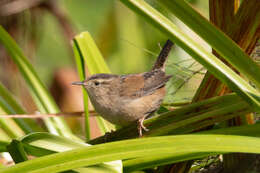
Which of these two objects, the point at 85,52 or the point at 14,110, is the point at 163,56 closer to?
the point at 85,52

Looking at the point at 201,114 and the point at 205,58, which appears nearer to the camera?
the point at 205,58

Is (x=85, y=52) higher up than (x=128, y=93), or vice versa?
(x=85, y=52)

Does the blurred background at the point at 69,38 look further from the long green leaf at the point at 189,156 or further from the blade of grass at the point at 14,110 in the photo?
the long green leaf at the point at 189,156

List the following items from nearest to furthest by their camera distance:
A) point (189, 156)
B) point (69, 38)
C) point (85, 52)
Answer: point (189, 156) → point (85, 52) → point (69, 38)

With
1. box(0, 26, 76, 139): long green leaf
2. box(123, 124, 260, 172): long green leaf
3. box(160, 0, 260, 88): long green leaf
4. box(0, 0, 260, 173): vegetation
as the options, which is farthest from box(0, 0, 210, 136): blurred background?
box(160, 0, 260, 88): long green leaf

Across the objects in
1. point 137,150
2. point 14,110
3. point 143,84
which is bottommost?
point 137,150

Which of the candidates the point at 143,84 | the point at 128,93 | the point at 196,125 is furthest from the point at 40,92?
the point at 196,125

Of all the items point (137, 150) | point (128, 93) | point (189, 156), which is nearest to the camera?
point (137, 150)
